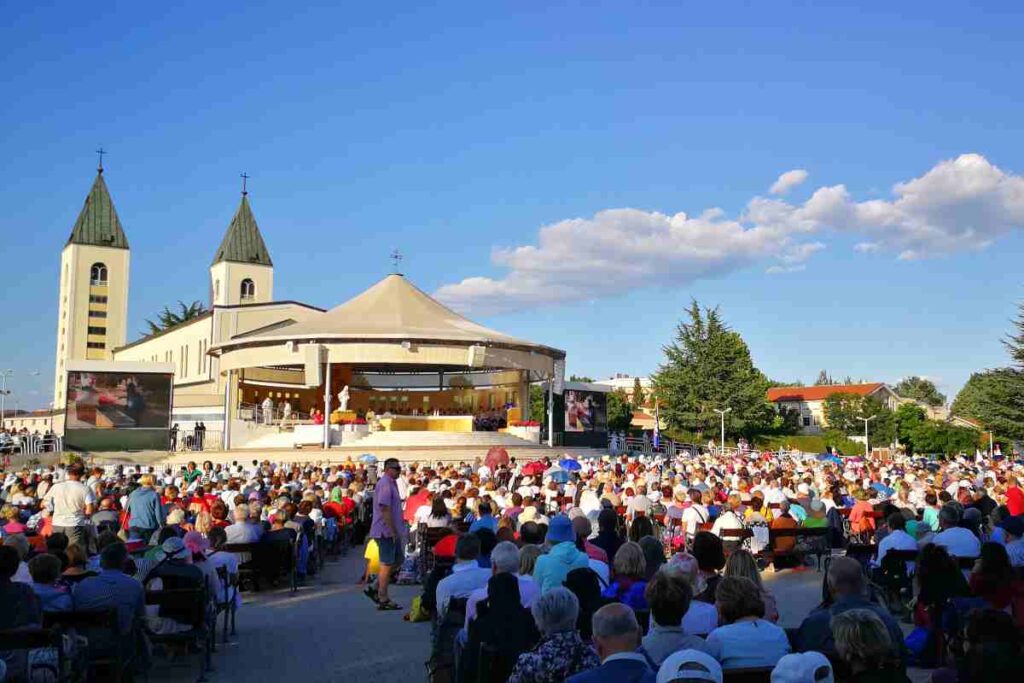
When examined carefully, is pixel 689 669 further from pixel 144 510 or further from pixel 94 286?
pixel 94 286

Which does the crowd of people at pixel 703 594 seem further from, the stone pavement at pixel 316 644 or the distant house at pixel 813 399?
the distant house at pixel 813 399

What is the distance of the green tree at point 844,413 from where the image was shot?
65500 millimetres

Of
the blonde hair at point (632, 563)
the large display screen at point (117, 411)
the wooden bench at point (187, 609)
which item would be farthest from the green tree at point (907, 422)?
the wooden bench at point (187, 609)

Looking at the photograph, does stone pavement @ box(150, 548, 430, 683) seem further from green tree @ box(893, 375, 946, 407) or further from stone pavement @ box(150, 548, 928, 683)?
green tree @ box(893, 375, 946, 407)

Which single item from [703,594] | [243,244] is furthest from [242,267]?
[703,594]

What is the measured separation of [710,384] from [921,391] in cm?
6990

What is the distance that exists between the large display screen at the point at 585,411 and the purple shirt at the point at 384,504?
101 ft

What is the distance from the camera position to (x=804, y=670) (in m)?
3.56

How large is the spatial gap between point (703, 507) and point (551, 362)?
1088 inches

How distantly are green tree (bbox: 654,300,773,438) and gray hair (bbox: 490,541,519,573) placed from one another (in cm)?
5680

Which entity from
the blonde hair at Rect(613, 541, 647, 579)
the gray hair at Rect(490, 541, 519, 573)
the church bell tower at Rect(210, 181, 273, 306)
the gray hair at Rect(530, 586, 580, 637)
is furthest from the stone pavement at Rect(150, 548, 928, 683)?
the church bell tower at Rect(210, 181, 273, 306)

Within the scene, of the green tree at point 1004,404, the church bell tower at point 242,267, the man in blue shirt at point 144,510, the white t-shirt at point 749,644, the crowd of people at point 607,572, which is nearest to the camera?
the crowd of people at point 607,572

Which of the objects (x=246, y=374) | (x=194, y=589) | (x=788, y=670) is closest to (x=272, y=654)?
(x=194, y=589)

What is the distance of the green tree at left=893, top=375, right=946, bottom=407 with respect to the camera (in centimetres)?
11525
